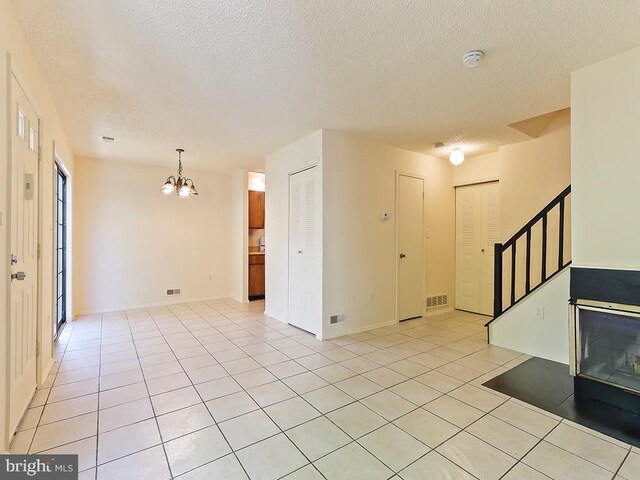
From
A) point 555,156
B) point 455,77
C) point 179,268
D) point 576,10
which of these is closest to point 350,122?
point 455,77

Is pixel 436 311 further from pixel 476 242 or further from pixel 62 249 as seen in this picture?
pixel 62 249

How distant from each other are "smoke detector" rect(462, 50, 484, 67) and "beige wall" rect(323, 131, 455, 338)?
1.91 metres

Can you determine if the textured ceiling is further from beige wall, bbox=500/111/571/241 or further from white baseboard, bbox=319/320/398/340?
white baseboard, bbox=319/320/398/340

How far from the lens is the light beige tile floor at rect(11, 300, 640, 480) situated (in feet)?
5.80

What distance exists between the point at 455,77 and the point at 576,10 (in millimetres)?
871

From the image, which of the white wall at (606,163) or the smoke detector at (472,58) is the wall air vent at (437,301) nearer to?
the white wall at (606,163)

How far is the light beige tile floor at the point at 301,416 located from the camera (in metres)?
1.77

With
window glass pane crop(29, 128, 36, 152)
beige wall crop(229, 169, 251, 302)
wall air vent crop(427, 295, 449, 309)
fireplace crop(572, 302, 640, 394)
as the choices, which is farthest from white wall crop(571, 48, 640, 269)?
beige wall crop(229, 169, 251, 302)

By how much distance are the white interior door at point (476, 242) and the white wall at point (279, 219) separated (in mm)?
3044

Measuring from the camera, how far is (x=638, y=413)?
7.41ft

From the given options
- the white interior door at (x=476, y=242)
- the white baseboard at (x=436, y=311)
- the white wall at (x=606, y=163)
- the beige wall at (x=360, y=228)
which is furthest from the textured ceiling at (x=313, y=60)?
the white baseboard at (x=436, y=311)

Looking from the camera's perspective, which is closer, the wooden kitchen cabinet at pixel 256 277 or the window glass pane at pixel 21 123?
the window glass pane at pixel 21 123

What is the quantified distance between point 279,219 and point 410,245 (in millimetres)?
2119

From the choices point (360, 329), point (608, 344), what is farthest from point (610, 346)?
point (360, 329)
